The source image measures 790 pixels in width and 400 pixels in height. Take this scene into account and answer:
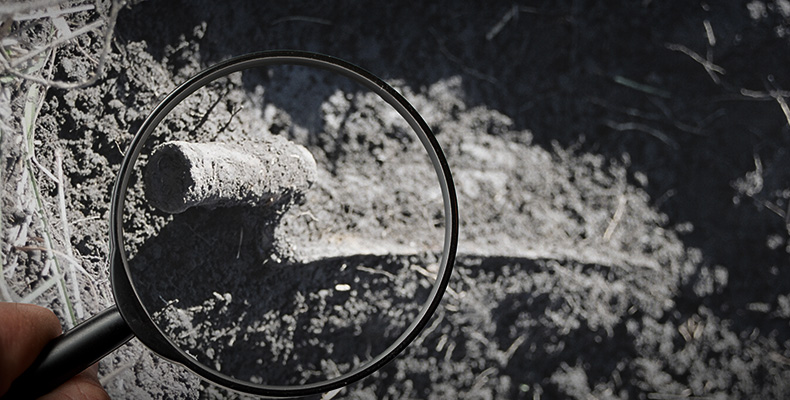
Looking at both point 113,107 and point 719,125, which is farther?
point 719,125

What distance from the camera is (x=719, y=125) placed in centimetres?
114

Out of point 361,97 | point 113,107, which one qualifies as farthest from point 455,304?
point 113,107

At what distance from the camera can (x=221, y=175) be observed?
716mm

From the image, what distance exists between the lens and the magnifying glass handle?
1.75ft

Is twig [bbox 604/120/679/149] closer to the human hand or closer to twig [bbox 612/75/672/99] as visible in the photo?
twig [bbox 612/75/672/99]

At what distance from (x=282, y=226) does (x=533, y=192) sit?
515 mm

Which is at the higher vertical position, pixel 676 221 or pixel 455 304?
pixel 455 304

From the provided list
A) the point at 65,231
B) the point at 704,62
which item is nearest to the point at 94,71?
the point at 65,231

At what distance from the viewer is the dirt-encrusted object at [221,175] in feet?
2.25

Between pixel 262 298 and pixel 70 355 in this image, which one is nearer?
pixel 70 355

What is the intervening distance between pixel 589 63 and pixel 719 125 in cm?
30

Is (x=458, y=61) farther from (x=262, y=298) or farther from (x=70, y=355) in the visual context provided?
(x=70, y=355)

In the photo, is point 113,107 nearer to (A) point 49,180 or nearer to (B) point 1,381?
(A) point 49,180

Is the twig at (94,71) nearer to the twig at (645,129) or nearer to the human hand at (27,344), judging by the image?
the human hand at (27,344)
